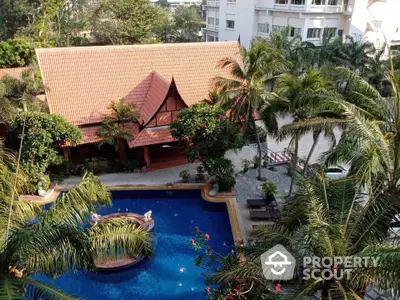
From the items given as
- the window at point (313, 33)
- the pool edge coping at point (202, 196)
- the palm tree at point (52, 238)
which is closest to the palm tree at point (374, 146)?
the palm tree at point (52, 238)

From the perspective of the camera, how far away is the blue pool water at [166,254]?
12508mm

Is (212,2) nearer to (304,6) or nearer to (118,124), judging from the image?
(304,6)

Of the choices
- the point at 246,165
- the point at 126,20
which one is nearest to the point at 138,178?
the point at 246,165

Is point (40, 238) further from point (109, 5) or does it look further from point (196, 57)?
point (109, 5)

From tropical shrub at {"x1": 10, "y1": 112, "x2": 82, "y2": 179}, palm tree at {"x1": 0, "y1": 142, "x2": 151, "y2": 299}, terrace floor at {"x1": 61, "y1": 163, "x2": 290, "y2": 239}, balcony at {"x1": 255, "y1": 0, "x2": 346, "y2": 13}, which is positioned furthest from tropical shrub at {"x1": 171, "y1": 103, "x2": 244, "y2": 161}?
balcony at {"x1": 255, "y1": 0, "x2": 346, "y2": 13}

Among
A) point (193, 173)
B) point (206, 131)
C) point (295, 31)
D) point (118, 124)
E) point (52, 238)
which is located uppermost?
point (295, 31)

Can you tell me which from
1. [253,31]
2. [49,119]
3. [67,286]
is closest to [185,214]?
[67,286]

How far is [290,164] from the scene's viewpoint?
20.0m

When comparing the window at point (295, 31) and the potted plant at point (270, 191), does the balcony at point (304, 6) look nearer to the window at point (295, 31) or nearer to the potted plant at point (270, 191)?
the window at point (295, 31)

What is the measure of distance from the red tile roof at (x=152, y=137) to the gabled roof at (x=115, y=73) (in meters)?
1.06

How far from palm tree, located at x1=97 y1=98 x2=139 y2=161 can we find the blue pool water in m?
2.85

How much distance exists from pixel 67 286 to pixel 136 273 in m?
2.50

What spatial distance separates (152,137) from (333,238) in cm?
1289

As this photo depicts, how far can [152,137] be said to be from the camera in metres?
18.9
